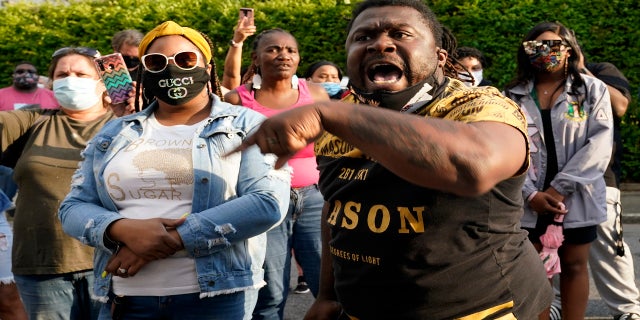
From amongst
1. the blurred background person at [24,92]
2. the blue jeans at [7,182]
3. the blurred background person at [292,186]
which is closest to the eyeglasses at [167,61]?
the blurred background person at [292,186]

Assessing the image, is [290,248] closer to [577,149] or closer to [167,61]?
[167,61]

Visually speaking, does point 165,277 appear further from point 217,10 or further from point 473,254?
point 217,10

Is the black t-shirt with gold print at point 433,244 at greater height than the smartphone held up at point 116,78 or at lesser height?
greater

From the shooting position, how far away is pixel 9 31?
539 inches

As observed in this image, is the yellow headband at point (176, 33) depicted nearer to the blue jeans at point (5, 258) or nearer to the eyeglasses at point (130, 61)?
the blue jeans at point (5, 258)

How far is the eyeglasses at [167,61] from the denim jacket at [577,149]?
93.1 inches

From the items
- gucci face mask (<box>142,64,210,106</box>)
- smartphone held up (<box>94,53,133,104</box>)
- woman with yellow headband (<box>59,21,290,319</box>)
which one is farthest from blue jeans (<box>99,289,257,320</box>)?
smartphone held up (<box>94,53,133,104</box>)

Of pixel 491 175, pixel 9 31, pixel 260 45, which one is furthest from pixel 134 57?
pixel 9 31

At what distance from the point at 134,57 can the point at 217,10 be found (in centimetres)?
708

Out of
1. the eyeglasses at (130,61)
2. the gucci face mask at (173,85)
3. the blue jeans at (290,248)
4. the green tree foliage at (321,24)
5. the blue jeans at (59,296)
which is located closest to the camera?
the gucci face mask at (173,85)

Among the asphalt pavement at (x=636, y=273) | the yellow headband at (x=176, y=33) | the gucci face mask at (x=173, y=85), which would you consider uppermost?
the yellow headband at (x=176, y=33)

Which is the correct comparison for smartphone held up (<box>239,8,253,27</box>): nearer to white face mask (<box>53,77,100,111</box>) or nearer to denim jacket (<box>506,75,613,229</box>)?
white face mask (<box>53,77,100,111</box>)

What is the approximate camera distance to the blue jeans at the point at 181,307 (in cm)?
327

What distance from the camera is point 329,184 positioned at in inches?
103
